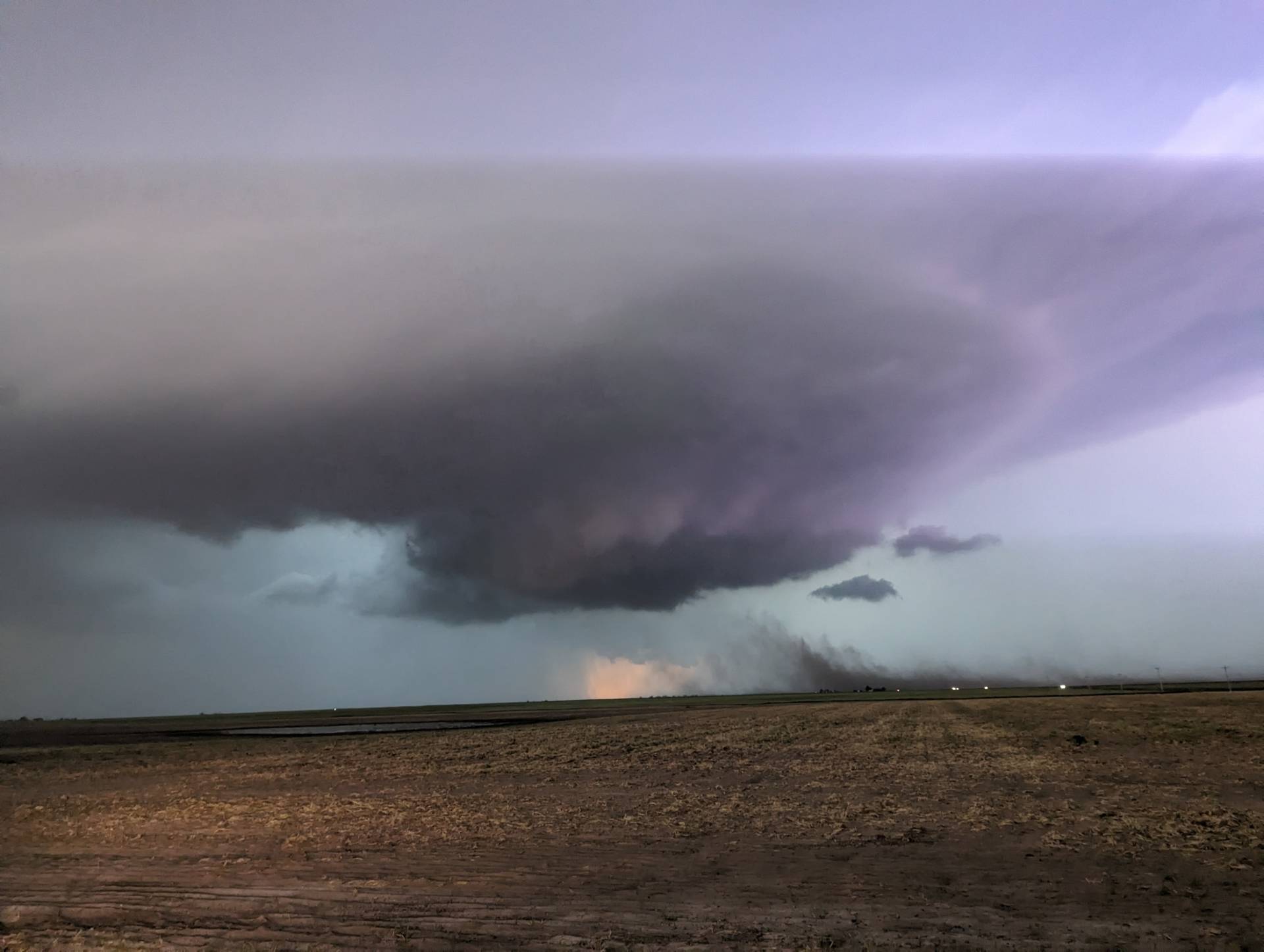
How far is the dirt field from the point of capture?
14203mm

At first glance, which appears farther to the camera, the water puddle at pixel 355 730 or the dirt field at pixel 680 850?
the water puddle at pixel 355 730

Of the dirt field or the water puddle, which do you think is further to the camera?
the water puddle

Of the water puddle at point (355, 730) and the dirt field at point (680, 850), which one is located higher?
the dirt field at point (680, 850)

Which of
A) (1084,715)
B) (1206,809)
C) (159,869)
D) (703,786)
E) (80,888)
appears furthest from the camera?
(1084,715)

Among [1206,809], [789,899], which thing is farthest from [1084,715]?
[789,899]

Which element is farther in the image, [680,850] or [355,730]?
[355,730]

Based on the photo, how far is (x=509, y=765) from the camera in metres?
42.2

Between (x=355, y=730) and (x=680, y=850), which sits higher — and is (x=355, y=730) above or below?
below

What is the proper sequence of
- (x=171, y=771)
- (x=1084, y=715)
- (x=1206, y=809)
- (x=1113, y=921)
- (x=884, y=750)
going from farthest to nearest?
1. (x=1084, y=715)
2. (x=171, y=771)
3. (x=884, y=750)
4. (x=1206, y=809)
5. (x=1113, y=921)

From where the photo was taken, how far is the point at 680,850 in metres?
20.7

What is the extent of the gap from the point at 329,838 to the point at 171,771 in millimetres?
29299

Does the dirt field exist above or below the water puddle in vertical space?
above

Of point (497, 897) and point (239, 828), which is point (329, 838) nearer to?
point (239, 828)

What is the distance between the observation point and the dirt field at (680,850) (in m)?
14.2
